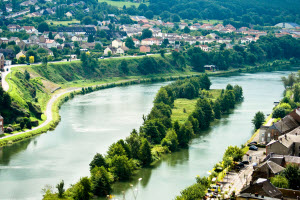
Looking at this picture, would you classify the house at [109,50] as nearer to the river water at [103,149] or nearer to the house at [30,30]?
the house at [30,30]

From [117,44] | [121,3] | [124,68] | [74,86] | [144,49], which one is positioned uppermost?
[121,3]

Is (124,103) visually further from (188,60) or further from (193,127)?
(188,60)

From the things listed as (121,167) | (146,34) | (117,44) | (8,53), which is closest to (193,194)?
(121,167)

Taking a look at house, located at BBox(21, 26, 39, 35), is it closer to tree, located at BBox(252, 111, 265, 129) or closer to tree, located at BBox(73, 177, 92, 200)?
tree, located at BBox(252, 111, 265, 129)

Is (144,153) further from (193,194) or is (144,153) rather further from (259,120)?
(259,120)

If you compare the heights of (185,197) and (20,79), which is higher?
(20,79)

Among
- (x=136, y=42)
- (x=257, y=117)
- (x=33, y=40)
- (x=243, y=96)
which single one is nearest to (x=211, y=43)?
(x=136, y=42)
